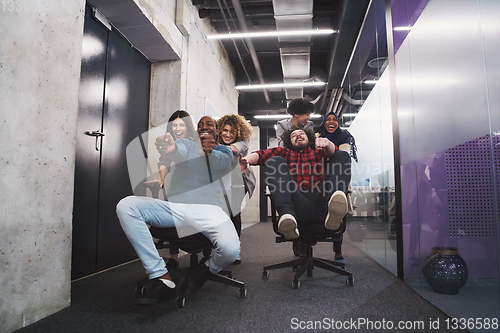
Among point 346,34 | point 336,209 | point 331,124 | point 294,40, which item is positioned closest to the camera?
point 336,209

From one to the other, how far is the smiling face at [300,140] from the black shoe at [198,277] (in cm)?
115

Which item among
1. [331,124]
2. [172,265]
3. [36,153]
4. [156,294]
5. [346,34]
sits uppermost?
[346,34]

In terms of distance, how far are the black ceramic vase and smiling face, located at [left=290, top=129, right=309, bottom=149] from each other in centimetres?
111

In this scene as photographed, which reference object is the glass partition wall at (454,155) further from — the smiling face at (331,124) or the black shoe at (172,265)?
the black shoe at (172,265)

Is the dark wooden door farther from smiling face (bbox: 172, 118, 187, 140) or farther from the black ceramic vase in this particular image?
the black ceramic vase

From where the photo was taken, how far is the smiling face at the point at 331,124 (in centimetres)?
296

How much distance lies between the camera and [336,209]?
1.76m

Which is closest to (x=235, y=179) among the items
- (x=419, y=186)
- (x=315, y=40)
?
(x=419, y=186)

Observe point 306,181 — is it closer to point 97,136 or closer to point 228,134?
point 228,134

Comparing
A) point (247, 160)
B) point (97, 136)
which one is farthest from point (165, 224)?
point (97, 136)

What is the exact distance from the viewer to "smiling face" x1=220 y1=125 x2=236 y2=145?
2570 millimetres

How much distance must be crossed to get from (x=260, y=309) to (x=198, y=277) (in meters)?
0.41

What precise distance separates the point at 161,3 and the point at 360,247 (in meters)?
3.66

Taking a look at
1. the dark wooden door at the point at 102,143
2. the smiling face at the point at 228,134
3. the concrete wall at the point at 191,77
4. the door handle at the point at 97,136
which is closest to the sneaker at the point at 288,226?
the smiling face at the point at 228,134
